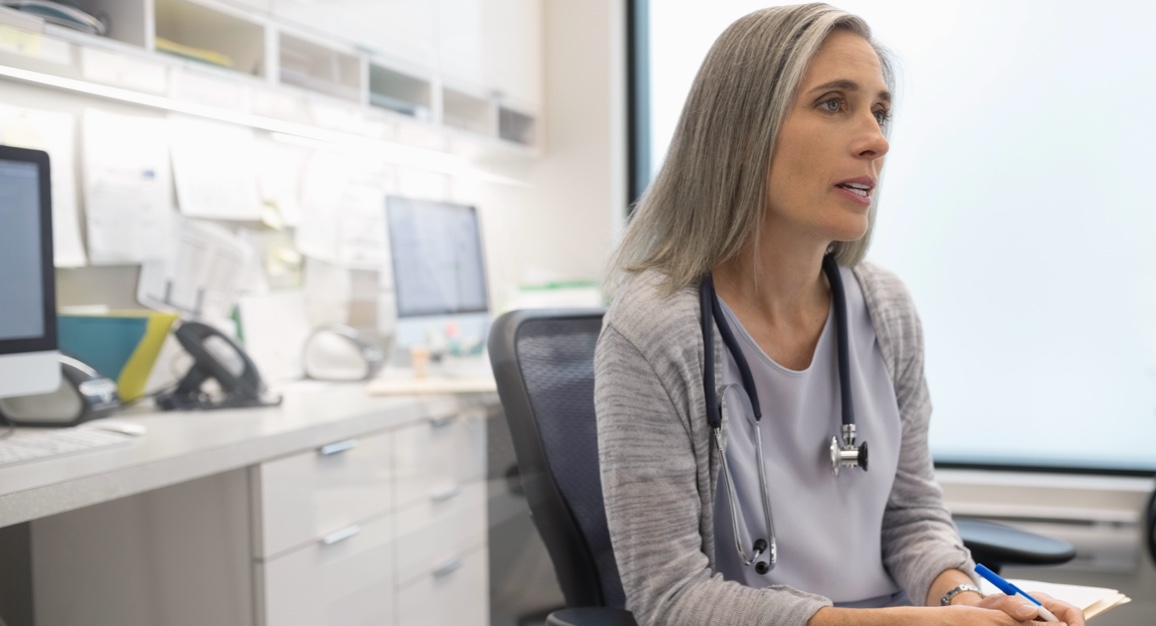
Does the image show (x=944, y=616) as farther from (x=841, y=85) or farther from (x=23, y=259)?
(x=23, y=259)

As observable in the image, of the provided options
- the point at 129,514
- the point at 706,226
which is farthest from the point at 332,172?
the point at 706,226

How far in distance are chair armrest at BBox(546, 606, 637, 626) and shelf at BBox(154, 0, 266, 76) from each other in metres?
1.28

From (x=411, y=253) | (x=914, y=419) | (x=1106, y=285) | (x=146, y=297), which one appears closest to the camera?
(x=914, y=419)

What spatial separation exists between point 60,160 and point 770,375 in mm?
1454

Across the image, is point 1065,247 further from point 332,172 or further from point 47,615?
point 47,615

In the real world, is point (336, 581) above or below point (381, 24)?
below

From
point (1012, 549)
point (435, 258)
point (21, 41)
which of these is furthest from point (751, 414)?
point (435, 258)

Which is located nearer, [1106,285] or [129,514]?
[129,514]

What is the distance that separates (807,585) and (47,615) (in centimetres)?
131

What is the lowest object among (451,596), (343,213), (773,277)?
(451,596)

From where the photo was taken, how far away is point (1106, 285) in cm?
249

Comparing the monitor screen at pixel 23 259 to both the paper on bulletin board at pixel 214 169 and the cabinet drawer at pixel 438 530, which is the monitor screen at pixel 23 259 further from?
the cabinet drawer at pixel 438 530

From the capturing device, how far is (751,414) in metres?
1.06

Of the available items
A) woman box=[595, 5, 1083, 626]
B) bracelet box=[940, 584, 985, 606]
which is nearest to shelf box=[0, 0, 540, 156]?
woman box=[595, 5, 1083, 626]
